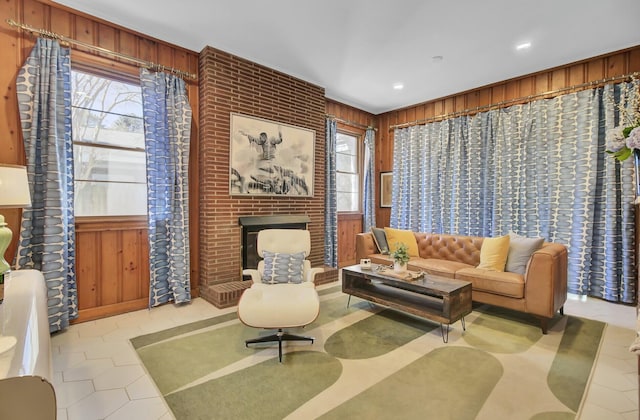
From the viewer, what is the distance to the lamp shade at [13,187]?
187 cm

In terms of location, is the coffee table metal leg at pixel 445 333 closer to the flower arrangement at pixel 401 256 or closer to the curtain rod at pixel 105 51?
the flower arrangement at pixel 401 256

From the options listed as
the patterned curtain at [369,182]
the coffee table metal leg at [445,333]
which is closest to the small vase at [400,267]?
the coffee table metal leg at [445,333]

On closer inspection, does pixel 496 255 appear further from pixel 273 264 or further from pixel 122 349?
pixel 122 349

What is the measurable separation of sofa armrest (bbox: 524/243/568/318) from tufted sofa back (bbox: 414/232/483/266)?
0.94 metres

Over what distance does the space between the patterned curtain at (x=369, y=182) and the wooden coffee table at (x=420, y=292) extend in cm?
247

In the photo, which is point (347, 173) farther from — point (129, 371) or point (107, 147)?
point (129, 371)

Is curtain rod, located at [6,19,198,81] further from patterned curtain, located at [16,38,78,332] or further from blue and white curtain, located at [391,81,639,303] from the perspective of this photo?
blue and white curtain, located at [391,81,639,303]

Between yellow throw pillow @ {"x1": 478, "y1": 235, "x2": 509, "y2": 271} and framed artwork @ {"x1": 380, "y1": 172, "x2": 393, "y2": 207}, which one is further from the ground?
framed artwork @ {"x1": 380, "y1": 172, "x2": 393, "y2": 207}

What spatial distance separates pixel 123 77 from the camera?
3281 mm

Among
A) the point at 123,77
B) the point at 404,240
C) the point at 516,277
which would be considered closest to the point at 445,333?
the point at 516,277

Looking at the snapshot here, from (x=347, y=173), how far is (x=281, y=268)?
3.25 meters

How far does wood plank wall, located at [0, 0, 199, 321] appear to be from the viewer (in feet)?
8.79

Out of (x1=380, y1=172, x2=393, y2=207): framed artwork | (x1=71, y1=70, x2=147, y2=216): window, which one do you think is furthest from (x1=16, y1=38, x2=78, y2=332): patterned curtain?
(x1=380, y1=172, x2=393, y2=207): framed artwork

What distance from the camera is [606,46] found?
3.52 m
